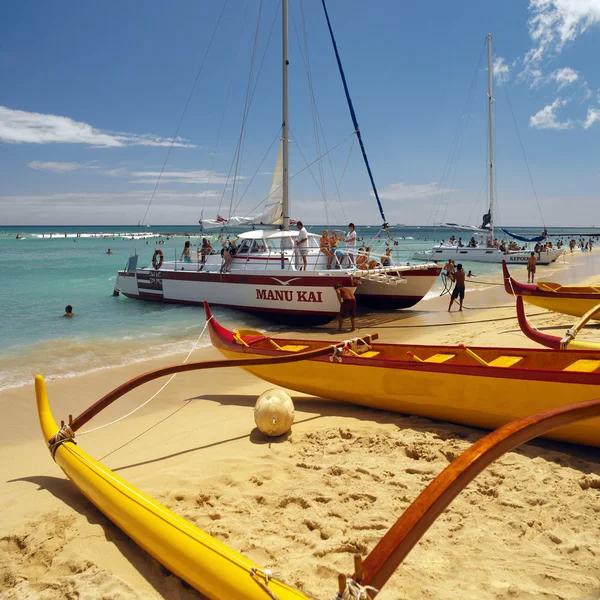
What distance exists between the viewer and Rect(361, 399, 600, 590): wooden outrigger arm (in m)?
2.18

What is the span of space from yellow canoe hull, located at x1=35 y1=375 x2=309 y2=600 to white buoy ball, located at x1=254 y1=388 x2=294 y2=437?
1.82 m

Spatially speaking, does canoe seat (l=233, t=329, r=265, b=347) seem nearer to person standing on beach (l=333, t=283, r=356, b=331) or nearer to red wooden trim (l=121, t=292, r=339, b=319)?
person standing on beach (l=333, t=283, r=356, b=331)

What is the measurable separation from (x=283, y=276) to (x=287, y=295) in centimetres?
55

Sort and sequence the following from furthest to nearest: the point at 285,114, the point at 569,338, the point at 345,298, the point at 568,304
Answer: the point at 285,114 → the point at 345,298 → the point at 568,304 → the point at 569,338

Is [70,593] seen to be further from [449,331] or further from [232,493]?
[449,331]

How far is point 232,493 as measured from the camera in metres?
4.27

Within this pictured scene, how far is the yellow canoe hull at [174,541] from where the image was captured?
8.97ft

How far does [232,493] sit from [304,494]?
0.65 metres

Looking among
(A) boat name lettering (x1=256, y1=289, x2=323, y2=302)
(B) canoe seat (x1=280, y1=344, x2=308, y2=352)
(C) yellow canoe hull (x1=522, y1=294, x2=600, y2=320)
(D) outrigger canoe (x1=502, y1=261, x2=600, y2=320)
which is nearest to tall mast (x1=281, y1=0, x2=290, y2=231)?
(A) boat name lettering (x1=256, y1=289, x2=323, y2=302)

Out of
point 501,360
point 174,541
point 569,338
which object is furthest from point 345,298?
point 174,541

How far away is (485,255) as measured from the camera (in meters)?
37.2

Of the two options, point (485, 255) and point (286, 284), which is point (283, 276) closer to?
point (286, 284)

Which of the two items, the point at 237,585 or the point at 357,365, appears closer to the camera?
the point at 237,585

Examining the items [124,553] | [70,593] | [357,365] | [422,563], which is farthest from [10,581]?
[357,365]
